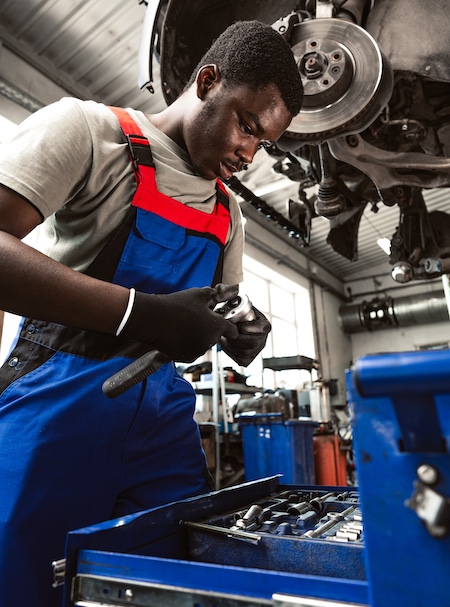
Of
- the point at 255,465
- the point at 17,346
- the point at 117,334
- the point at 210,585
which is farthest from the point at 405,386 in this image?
the point at 255,465

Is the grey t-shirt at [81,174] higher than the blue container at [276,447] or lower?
higher

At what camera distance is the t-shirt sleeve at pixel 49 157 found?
670mm

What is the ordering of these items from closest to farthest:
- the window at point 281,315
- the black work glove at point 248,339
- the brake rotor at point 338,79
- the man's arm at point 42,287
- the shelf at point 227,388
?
1. the man's arm at point 42,287
2. the black work glove at point 248,339
3. the brake rotor at point 338,79
4. the shelf at point 227,388
5. the window at point 281,315

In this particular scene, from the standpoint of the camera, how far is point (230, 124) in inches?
37.7

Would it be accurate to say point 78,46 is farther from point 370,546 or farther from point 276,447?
point 370,546

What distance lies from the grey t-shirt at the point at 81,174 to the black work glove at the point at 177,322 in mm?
211

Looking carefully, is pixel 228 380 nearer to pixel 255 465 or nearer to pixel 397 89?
pixel 255 465

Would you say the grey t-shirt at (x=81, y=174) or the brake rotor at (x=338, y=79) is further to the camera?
the brake rotor at (x=338, y=79)

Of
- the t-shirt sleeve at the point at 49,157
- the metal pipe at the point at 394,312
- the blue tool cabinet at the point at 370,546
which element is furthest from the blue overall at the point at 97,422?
the metal pipe at the point at 394,312

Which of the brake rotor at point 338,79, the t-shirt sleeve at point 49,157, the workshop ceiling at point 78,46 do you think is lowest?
the t-shirt sleeve at point 49,157

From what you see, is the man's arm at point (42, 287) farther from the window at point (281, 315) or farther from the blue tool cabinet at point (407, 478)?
the window at point (281, 315)

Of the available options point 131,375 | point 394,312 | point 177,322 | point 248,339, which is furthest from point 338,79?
point 394,312

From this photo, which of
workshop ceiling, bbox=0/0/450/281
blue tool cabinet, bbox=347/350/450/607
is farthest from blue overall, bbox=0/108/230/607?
workshop ceiling, bbox=0/0/450/281

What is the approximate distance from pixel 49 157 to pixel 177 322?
0.33 meters
